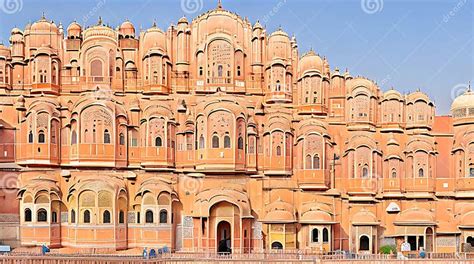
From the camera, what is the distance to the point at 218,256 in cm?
2617

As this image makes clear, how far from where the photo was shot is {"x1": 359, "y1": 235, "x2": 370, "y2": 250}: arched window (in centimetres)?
3197

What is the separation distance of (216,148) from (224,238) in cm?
459

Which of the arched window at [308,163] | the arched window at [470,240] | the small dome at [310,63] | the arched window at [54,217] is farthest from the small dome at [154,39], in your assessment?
the arched window at [470,240]

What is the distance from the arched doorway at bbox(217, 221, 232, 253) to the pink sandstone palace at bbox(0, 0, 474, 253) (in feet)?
0.19

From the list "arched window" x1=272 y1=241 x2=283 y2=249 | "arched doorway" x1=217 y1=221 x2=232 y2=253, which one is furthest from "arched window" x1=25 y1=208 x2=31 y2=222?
"arched window" x1=272 y1=241 x2=283 y2=249

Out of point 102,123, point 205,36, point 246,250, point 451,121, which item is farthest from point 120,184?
point 451,121

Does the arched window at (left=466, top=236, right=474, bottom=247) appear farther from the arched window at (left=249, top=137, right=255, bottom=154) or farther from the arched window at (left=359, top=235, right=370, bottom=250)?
the arched window at (left=249, top=137, right=255, bottom=154)

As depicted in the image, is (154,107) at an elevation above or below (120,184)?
above

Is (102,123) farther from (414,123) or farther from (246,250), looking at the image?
(414,123)

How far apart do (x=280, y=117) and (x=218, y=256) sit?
9321mm

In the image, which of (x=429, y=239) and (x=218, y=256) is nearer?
(x=218, y=256)

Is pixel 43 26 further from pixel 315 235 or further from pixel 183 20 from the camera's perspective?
pixel 315 235

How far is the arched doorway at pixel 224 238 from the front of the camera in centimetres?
3056

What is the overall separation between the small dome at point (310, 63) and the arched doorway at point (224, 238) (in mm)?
9731
